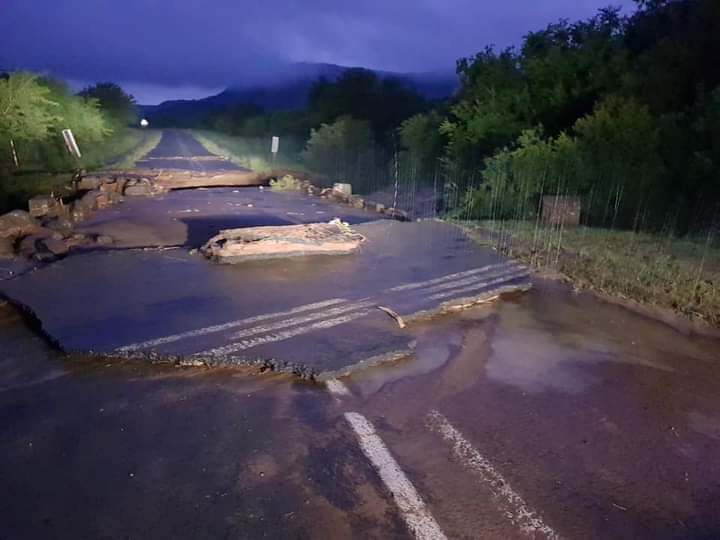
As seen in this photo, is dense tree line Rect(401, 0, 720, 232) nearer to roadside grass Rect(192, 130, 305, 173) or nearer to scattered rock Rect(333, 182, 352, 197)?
scattered rock Rect(333, 182, 352, 197)

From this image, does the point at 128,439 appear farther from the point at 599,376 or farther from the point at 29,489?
the point at 599,376

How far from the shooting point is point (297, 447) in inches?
151

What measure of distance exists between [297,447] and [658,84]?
12769mm

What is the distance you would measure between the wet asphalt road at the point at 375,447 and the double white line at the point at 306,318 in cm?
43

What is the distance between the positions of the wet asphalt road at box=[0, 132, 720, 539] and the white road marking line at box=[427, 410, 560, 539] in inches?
0.5

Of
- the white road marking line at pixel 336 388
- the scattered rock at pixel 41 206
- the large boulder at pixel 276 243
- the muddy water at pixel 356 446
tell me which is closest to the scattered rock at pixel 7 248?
the scattered rock at pixel 41 206

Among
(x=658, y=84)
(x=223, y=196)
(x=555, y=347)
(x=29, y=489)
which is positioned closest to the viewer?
(x=29, y=489)

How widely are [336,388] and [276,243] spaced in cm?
440

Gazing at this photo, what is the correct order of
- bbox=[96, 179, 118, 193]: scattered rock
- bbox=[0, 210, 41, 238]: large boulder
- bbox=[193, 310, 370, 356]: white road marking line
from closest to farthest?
bbox=[193, 310, 370, 356]: white road marking line < bbox=[0, 210, 41, 238]: large boulder < bbox=[96, 179, 118, 193]: scattered rock

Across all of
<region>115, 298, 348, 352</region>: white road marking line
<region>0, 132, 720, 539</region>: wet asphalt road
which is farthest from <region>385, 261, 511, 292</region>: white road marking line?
<region>0, 132, 720, 539</region>: wet asphalt road

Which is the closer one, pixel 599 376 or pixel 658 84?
pixel 599 376

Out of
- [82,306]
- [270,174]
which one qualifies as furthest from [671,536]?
[270,174]

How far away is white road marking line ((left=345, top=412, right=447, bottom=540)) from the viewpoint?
3.11m

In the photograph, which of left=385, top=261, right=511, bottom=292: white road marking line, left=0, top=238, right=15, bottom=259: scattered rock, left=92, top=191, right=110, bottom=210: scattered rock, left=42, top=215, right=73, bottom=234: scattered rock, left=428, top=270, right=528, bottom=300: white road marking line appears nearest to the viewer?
left=428, top=270, right=528, bottom=300: white road marking line
